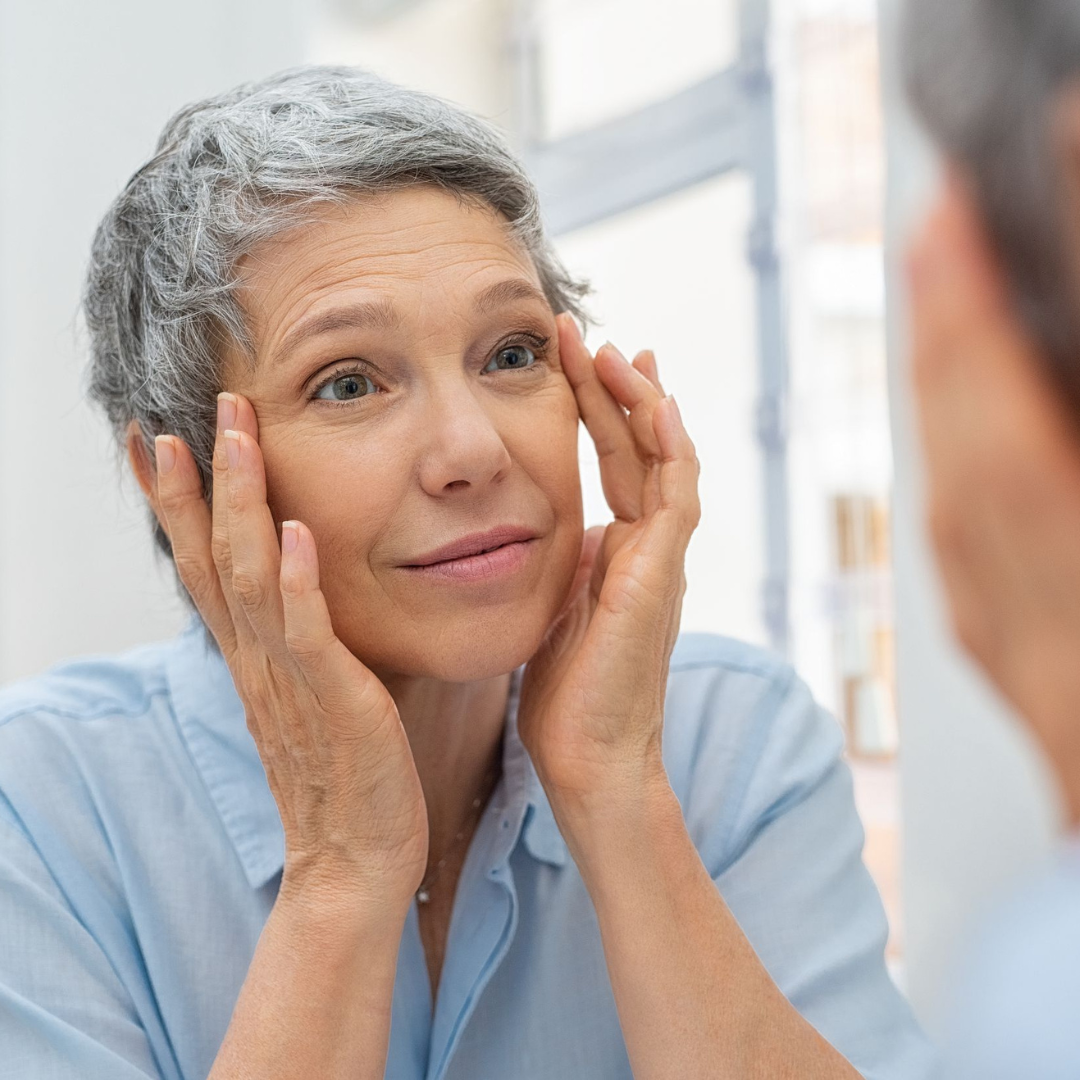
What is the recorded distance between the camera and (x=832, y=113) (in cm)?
95

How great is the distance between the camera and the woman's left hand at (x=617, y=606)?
46.2 inches

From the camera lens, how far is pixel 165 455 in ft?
4.04

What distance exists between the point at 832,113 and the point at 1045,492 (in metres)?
0.65

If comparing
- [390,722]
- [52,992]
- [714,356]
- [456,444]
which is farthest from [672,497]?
[714,356]

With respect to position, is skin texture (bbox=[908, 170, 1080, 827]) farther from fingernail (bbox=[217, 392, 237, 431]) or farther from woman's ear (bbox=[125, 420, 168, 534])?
woman's ear (bbox=[125, 420, 168, 534])

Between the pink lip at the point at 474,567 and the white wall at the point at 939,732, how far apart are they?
1.69ft

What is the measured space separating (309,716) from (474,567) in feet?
0.66

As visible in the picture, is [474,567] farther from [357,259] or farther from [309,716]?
[357,259]

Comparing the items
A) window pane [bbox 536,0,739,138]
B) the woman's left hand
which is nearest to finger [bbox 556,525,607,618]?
the woman's left hand

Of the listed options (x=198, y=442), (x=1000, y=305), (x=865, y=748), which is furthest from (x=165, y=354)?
(x=1000, y=305)

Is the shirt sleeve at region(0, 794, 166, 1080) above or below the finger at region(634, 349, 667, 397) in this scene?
below

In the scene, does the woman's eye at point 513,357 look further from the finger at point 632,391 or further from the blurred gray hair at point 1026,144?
the blurred gray hair at point 1026,144

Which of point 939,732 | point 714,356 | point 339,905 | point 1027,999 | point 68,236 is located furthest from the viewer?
point 68,236

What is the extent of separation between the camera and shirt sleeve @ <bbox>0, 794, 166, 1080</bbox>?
1083 millimetres
